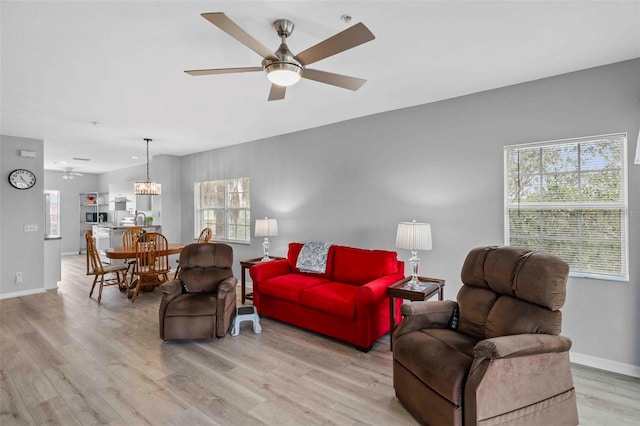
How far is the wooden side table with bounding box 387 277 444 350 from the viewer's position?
2870mm

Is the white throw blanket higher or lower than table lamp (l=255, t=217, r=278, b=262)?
lower

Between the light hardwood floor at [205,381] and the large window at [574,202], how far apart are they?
1.02 metres

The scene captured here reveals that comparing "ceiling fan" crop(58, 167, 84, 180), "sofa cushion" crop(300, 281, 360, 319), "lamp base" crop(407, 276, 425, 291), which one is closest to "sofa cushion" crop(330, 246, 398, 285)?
"sofa cushion" crop(300, 281, 360, 319)

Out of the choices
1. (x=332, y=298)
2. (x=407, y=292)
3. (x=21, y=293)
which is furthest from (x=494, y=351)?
(x=21, y=293)

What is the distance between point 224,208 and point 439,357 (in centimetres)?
515

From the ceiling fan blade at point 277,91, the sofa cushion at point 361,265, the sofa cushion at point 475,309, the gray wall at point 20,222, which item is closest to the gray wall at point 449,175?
the sofa cushion at point 361,265

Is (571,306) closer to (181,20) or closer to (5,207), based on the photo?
(181,20)

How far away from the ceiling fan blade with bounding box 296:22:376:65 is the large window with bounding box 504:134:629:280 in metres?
2.24

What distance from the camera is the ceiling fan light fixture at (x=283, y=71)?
1.97 m

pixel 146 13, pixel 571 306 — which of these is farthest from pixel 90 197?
pixel 571 306

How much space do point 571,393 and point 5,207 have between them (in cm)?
732

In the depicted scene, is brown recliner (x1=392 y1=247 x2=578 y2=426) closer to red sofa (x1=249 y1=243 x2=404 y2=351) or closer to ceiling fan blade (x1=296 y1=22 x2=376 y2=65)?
red sofa (x1=249 y1=243 x2=404 y2=351)

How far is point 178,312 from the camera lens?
323cm

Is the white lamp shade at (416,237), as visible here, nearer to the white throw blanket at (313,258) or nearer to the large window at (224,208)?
the white throw blanket at (313,258)
